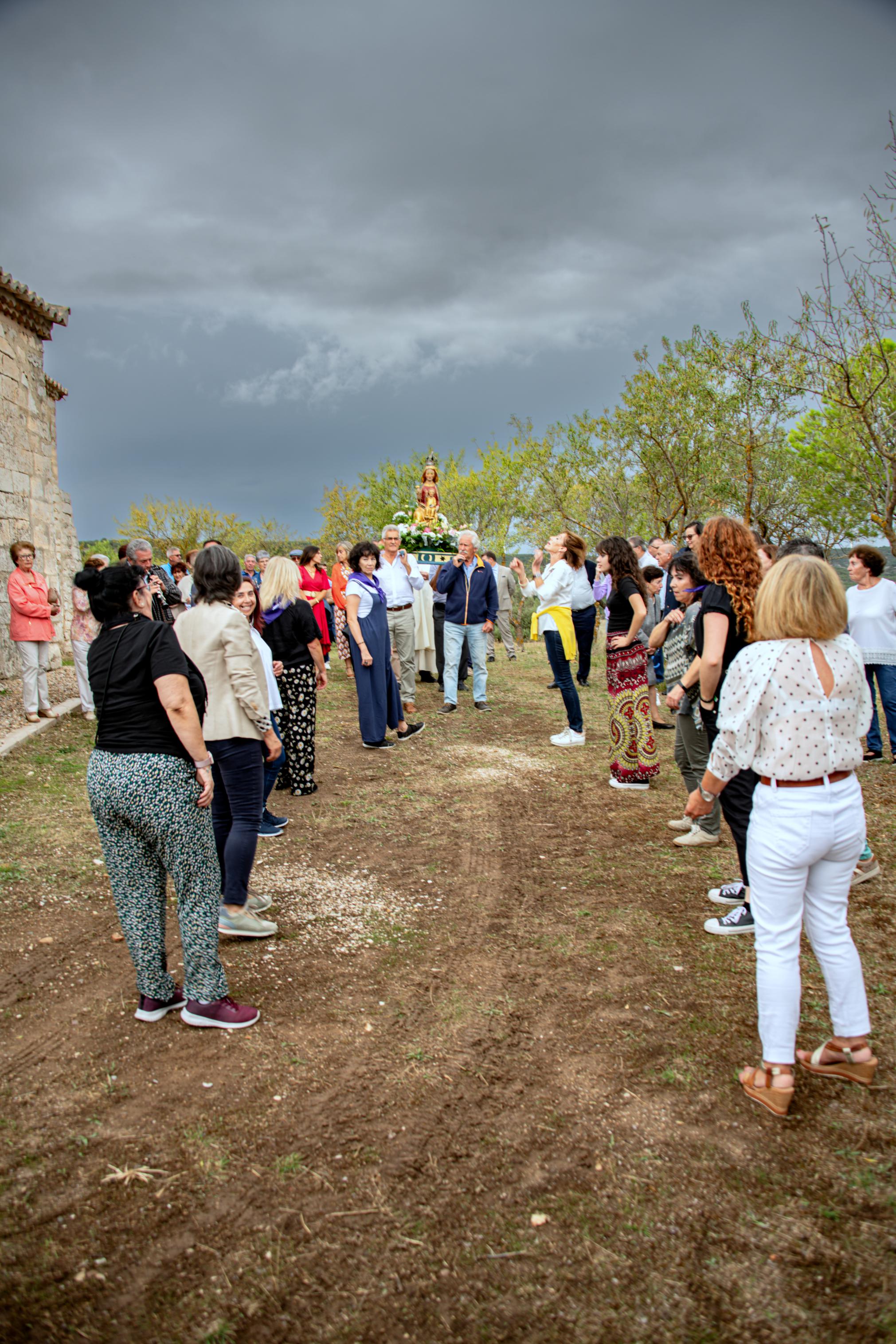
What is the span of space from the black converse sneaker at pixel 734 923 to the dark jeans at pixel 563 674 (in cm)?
394

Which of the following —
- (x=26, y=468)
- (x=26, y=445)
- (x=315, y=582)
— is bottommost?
(x=315, y=582)

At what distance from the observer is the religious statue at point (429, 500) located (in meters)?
14.2

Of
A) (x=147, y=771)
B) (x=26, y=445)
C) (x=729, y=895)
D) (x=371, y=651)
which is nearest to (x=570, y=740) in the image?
(x=371, y=651)

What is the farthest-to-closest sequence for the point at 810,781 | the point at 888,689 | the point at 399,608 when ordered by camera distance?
1. the point at 399,608
2. the point at 888,689
3. the point at 810,781

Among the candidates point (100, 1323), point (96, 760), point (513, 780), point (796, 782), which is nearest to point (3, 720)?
point (513, 780)

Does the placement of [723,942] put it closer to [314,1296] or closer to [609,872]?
[609,872]

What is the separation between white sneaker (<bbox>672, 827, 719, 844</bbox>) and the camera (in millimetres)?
5695

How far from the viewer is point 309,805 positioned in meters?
6.84

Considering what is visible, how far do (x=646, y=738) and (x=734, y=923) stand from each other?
2.91 metres

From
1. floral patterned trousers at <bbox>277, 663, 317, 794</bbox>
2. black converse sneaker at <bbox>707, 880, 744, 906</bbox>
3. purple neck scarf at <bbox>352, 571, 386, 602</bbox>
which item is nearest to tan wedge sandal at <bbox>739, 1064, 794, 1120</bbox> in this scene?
black converse sneaker at <bbox>707, 880, 744, 906</bbox>

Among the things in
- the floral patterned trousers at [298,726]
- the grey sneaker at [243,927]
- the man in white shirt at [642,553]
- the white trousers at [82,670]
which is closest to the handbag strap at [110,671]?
the grey sneaker at [243,927]

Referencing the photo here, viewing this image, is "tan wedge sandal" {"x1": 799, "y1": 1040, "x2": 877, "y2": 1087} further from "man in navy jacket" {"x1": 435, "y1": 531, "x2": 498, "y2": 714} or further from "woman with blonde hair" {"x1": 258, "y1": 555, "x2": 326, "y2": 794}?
"man in navy jacket" {"x1": 435, "y1": 531, "x2": 498, "y2": 714}

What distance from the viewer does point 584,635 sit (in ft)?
38.4

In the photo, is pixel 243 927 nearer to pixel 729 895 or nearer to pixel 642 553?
pixel 729 895
